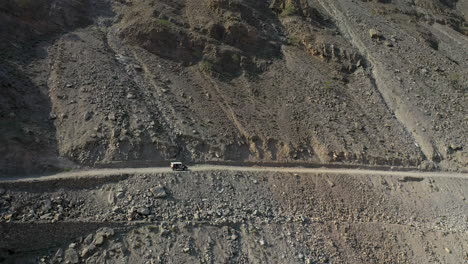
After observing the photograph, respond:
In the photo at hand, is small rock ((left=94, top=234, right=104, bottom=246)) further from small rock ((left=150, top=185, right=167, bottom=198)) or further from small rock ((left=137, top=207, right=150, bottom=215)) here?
small rock ((left=150, top=185, right=167, bottom=198))

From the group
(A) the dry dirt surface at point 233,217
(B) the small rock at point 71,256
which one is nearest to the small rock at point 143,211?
(A) the dry dirt surface at point 233,217

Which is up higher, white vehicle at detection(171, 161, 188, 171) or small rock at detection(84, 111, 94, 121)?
small rock at detection(84, 111, 94, 121)

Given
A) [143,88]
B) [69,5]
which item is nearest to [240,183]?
[143,88]

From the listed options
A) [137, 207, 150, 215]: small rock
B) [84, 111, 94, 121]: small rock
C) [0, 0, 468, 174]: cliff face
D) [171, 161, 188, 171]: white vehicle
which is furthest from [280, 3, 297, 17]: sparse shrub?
[137, 207, 150, 215]: small rock

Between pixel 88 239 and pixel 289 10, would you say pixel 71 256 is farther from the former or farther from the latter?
pixel 289 10

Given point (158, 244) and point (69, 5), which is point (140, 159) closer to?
point (158, 244)

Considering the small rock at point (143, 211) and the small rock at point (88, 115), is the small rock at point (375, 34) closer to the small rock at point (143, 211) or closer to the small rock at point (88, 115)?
the small rock at point (88, 115)
